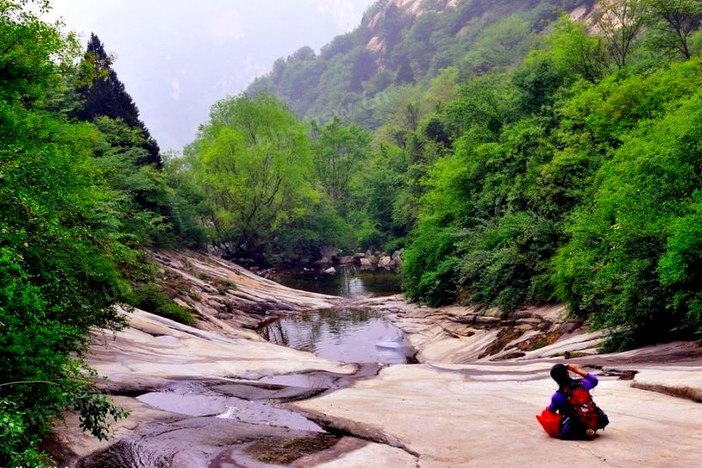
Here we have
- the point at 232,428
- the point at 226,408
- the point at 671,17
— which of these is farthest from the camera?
the point at 671,17

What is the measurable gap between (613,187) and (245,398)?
38.7ft

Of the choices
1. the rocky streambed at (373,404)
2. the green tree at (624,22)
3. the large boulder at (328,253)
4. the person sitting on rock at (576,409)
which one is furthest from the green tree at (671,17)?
the large boulder at (328,253)

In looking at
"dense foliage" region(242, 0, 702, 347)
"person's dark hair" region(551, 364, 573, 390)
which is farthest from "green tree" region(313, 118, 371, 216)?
"person's dark hair" region(551, 364, 573, 390)

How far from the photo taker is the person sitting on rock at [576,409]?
7.21 metres

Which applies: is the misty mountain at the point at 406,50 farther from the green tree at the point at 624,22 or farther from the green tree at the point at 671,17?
the green tree at the point at 671,17

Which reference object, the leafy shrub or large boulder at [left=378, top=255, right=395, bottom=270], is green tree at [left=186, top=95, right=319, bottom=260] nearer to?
large boulder at [left=378, top=255, right=395, bottom=270]

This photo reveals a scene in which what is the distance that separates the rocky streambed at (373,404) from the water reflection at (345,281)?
68.1 feet

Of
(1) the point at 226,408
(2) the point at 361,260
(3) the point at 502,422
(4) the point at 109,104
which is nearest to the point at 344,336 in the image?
(1) the point at 226,408

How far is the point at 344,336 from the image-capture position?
26.5 m

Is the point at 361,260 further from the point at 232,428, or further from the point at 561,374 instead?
the point at 561,374

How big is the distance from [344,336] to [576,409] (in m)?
19.7

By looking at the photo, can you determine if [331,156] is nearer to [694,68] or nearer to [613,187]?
[694,68]

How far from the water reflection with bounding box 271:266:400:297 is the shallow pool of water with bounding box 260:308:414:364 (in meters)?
9.24

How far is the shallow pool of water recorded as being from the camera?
921 inches
